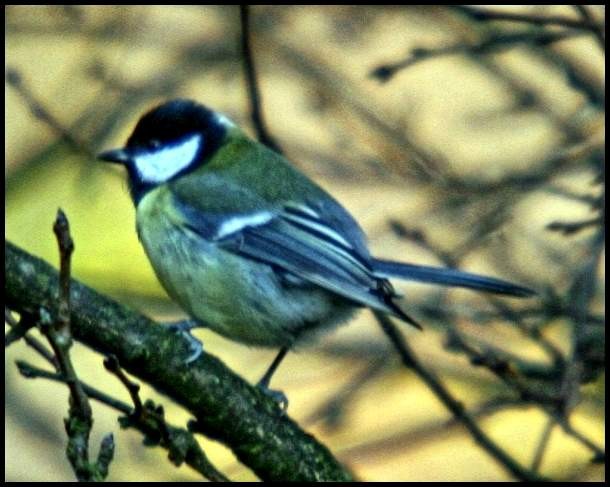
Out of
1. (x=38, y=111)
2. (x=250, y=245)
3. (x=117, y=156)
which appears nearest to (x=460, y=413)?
(x=250, y=245)

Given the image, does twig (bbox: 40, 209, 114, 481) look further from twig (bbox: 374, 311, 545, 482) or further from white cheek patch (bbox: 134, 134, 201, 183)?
white cheek patch (bbox: 134, 134, 201, 183)

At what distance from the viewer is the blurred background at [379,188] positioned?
3.19 metres

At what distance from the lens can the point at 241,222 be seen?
3000mm

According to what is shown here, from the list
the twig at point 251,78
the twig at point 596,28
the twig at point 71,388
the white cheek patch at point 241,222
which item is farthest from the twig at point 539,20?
the twig at point 71,388

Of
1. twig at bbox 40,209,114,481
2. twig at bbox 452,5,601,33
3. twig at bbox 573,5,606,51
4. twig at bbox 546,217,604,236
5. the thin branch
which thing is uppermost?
twig at bbox 573,5,606,51

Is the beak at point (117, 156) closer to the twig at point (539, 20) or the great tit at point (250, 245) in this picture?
the great tit at point (250, 245)

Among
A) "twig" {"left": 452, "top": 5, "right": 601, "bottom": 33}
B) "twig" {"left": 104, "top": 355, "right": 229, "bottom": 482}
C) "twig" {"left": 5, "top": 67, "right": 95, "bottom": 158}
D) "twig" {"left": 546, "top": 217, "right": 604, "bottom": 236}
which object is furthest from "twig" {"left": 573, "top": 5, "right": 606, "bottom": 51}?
"twig" {"left": 104, "top": 355, "right": 229, "bottom": 482}

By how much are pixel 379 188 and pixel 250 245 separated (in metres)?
0.95

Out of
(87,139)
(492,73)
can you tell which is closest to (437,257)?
(492,73)

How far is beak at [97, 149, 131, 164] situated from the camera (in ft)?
9.99

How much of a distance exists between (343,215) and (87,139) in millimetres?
943

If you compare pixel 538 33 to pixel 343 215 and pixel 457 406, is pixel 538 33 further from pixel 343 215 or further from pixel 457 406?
pixel 457 406

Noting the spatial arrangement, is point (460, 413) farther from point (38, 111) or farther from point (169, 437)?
point (38, 111)

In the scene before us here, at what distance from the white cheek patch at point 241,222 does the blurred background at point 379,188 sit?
352mm
